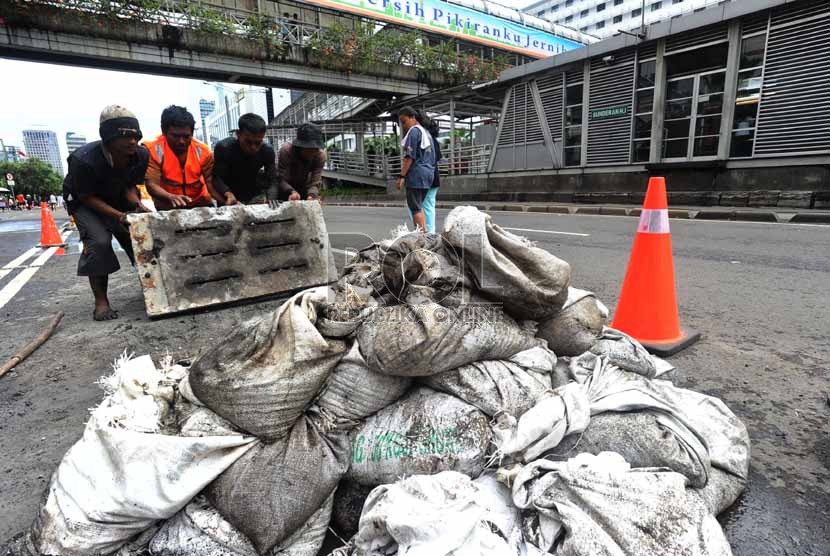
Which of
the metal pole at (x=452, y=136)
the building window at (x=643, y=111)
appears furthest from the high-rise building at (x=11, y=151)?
the building window at (x=643, y=111)

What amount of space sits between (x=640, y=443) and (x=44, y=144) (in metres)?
183

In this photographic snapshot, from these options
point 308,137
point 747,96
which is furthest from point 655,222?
point 747,96

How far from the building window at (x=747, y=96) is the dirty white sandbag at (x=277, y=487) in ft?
43.2

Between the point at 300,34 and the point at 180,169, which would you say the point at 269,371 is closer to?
the point at 180,169

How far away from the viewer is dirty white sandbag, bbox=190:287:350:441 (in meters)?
1.38

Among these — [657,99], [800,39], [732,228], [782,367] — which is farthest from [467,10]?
[782,367]

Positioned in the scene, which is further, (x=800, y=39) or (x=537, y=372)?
(x=800, y=39)

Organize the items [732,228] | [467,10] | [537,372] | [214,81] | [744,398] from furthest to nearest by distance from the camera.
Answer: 1. [467,10]
2. [214,81]
3. [732,228]
4. [744,398]
5. [537,372]

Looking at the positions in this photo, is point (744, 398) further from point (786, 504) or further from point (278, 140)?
point (278, 140)

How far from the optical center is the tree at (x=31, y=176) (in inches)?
2444

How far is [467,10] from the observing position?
24.8 metres

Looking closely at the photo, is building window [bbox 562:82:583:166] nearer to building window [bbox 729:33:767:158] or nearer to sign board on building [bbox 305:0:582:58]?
building window [bbox 729:33:767:158]

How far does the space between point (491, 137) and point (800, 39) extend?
10.5 meters

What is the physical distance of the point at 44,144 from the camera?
140m
